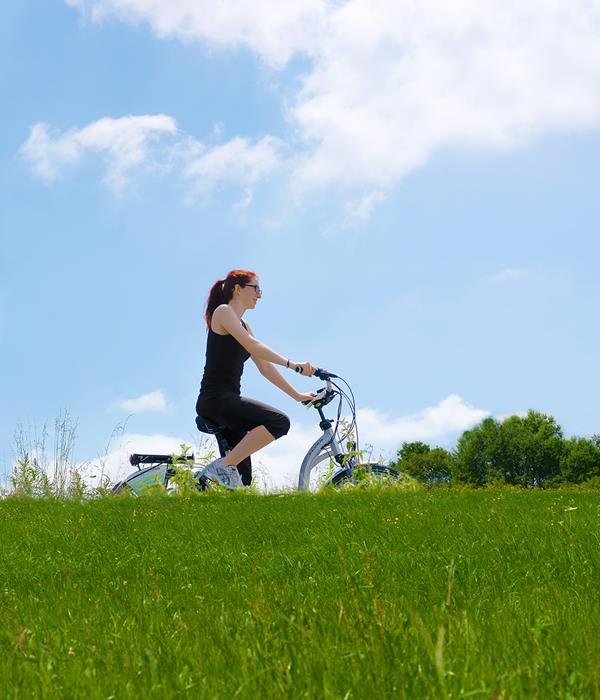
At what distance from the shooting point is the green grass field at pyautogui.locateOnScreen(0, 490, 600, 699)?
240 cm

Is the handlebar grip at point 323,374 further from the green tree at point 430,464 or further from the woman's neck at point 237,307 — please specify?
the green tree at point 430,464

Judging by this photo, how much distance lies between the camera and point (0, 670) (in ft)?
9.62

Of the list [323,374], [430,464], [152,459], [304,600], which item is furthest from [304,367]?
[430,464]

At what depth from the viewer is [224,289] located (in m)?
10.4

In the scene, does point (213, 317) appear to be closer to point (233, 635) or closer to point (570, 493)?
point (570, 493)

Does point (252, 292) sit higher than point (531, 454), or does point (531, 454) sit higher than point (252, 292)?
point (531, 454)

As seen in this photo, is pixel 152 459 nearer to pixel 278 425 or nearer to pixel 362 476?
pixel 278 425

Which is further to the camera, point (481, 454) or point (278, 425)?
point (481, 454)

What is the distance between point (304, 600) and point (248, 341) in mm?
6251

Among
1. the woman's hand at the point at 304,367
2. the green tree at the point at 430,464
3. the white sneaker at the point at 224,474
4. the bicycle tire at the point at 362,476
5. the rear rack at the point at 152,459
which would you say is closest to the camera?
the woman's hand at the point at 304,367

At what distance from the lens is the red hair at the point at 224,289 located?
33.8 feet

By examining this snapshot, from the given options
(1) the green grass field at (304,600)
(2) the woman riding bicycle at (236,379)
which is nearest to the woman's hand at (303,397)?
(2) the woman riding bicycle at (236,379)

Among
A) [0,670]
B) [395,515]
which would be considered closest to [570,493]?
[395,515]

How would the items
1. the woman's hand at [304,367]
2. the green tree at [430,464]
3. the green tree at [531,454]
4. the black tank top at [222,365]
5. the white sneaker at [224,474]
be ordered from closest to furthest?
the woman's hand at [304,367], the black tank top at [222,365], the white sneaker at [224,474], the green tree at [531,454], the green tree at [430,464]
